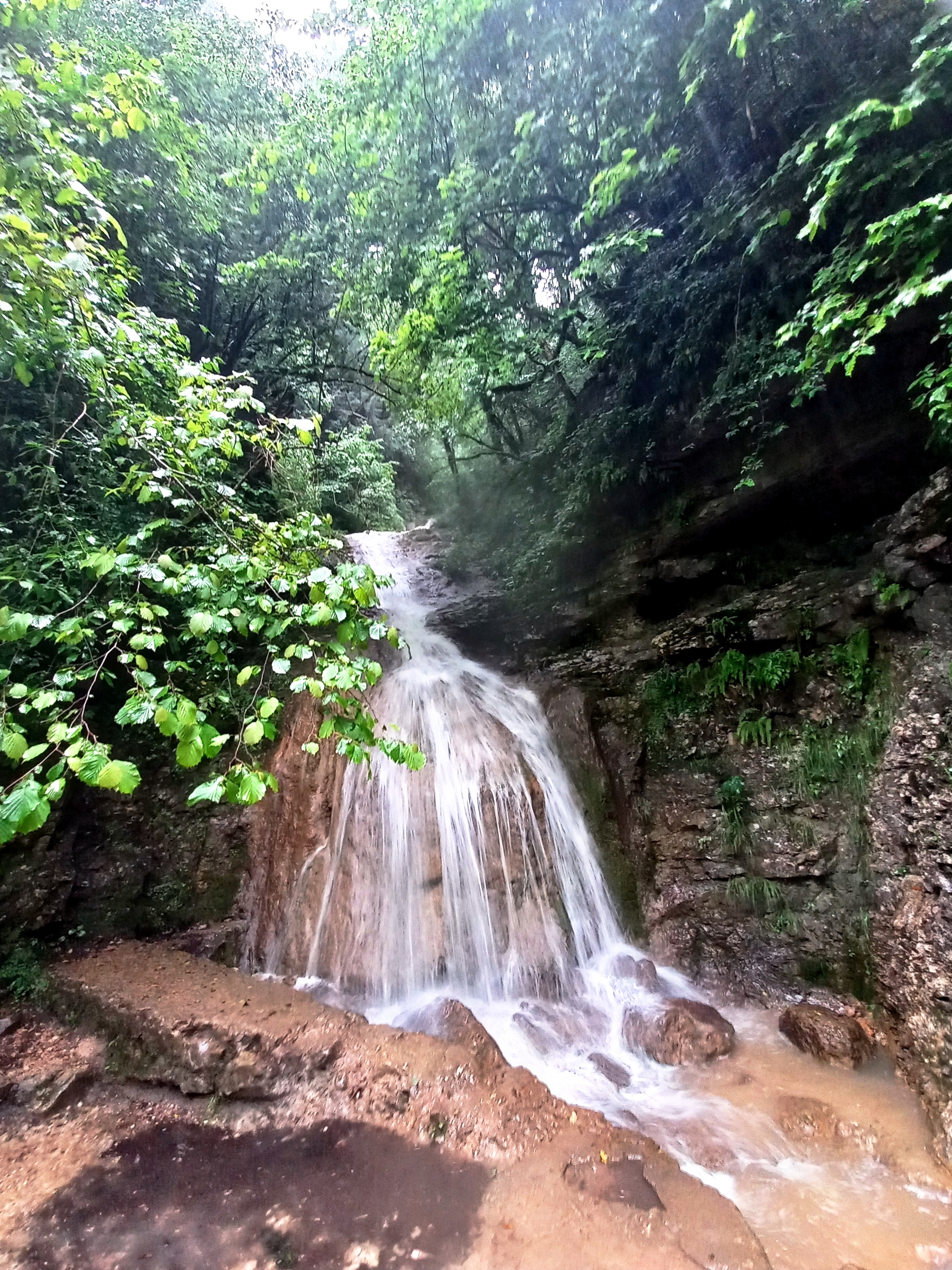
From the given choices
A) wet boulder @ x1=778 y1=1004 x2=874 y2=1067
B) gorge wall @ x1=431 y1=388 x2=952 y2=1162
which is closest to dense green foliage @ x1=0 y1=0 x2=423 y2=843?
gorge wall @ x1=431 y1=388 x2=952 y2=1162

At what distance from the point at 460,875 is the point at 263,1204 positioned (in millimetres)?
3139

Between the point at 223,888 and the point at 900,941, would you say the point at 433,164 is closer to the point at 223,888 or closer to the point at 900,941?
the point at 223,888

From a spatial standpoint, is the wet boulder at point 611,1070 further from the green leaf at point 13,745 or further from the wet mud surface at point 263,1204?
the green leaf at point 13,745

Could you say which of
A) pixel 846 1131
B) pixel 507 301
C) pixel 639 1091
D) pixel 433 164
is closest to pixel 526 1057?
pixel 639 1091

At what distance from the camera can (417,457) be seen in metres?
19.0

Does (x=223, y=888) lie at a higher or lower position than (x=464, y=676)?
lower

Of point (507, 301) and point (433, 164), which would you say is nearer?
point (433, 164)

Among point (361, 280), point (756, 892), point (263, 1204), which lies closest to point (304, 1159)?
point (263, 1204)

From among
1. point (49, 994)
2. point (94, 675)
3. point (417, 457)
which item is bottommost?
point (49, 994)

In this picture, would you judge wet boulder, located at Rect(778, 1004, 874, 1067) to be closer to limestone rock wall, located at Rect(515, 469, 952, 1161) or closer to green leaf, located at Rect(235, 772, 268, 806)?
limestone rock wall, located at Rect(515, 469, 952, 1161)

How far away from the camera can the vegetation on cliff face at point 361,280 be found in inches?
130

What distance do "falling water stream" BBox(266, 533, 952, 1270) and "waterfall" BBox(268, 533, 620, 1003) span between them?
2 centimetres

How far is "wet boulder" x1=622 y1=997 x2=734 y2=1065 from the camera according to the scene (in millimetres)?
4695

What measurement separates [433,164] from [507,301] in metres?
1.78
